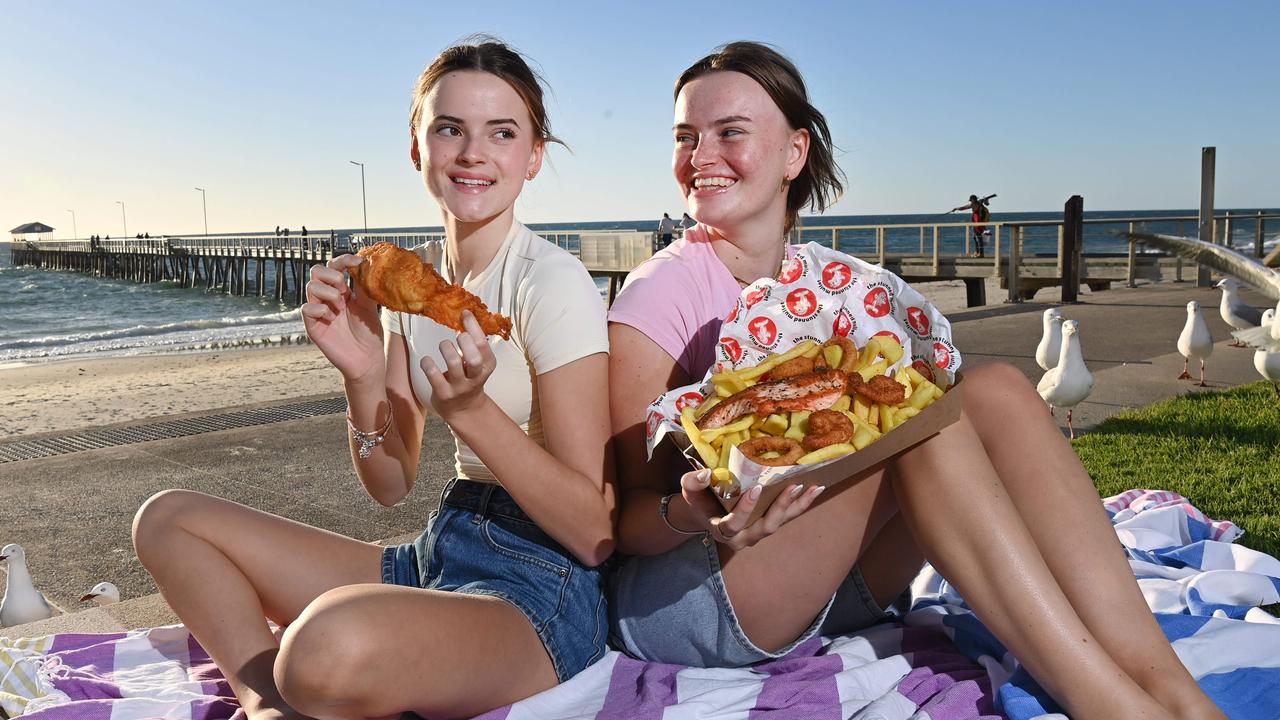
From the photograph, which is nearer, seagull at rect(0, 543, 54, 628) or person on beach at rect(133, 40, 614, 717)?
person on beach at rect(133, 40, 614, 717)

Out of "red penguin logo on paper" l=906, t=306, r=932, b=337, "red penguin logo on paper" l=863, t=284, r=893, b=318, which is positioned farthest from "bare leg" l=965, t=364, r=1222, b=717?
"red penguin logo on paper" l=863, t=284, r=893, b=318

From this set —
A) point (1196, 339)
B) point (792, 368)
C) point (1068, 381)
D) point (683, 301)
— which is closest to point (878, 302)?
point (792, 368)

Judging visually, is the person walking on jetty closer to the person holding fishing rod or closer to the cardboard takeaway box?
the person holding fishing rod

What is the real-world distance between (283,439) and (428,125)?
4918 mm

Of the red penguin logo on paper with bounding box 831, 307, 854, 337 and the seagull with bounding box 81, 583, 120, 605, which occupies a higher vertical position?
the red penguin logo on paper with bounding box 831, 307, 854, 337

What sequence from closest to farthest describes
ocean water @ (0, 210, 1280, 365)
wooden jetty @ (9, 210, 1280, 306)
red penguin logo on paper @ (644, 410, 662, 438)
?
red penguin logo on paper @ (644, 410, 662, 438) → wooden jetty @ (9, 210, 1280, 306) → ocean water @ (0, 210, 1280, 365)

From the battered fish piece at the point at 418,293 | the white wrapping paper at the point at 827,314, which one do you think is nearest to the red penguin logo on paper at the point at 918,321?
the white wrapping paper at the point at 827,314

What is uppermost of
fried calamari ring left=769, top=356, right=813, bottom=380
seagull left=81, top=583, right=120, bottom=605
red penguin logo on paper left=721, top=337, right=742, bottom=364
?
red penguin logo on paper left=721, top=337, right=742, bottom=364

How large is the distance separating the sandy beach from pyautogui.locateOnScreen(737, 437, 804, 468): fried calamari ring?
25.1ft

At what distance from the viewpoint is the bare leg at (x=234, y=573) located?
2.24 metres

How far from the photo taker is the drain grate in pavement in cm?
682

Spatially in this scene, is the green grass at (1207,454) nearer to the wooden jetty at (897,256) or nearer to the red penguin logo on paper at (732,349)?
the red penguin logo on paper at (732,349)

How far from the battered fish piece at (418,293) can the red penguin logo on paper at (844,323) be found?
30.6 inches

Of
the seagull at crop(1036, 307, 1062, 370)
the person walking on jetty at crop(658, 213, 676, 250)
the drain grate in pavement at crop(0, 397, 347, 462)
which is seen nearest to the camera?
the seagull at crop(1036, 307, 1062, 370)
